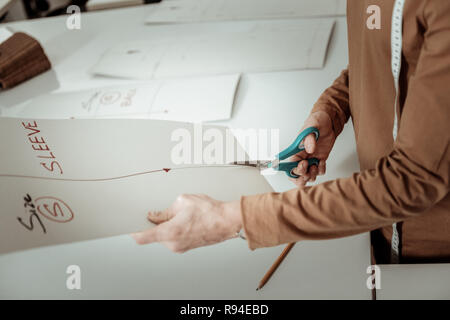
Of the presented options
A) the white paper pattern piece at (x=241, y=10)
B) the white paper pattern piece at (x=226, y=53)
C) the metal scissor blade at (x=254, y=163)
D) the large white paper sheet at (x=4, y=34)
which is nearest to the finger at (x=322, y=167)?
the metal scissor blade at (x=254, y=163)

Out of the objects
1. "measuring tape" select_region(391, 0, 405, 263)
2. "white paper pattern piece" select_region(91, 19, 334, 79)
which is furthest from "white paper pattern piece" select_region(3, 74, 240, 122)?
"measuring tape" select_region(391, 0, 405, 263)

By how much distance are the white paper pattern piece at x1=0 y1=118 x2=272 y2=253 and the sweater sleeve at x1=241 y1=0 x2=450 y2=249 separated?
17 centimetres

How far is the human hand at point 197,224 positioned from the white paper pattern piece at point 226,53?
2.19ft

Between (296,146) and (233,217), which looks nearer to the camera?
(233,217)

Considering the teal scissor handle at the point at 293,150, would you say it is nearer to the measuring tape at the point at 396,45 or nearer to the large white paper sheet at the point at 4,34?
the measuring tape at the point at 396,45

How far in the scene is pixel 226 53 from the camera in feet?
4.18

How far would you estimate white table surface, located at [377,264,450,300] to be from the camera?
0.64 metres

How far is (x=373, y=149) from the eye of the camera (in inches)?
25.9

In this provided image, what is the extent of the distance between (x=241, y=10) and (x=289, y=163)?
0.98 m

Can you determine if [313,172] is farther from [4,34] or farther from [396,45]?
[4,34]

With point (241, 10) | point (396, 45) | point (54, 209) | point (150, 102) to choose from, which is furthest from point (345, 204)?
point (241, 10)

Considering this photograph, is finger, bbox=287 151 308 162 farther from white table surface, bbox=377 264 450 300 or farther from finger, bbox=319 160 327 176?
white table surface, bbox=377 264 450 300
